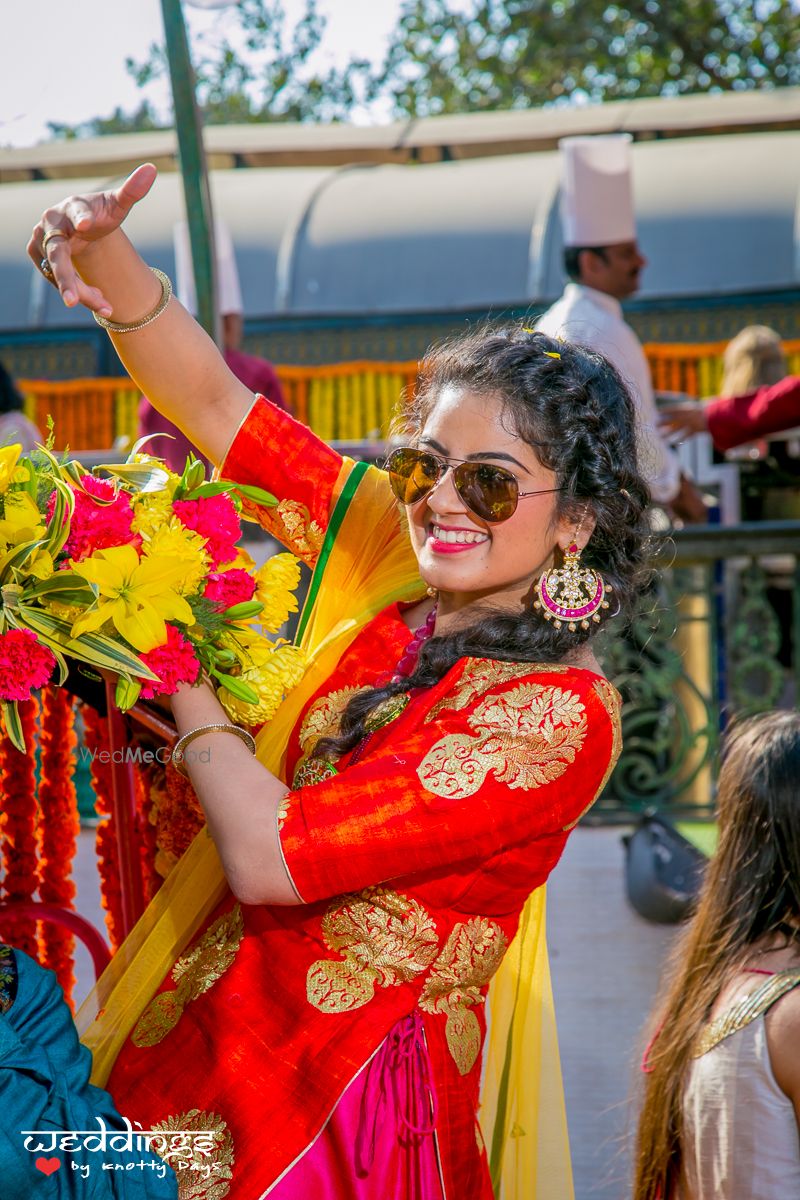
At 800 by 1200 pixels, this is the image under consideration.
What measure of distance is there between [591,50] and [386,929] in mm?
19781

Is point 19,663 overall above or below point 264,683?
above

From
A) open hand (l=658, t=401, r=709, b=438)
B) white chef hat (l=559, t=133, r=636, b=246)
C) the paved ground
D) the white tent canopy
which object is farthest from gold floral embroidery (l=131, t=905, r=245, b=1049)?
the white tent canopy

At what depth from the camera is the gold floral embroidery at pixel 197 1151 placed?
5.70ft

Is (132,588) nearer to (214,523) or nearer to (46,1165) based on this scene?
(214,523)

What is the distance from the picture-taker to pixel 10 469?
1685 mm

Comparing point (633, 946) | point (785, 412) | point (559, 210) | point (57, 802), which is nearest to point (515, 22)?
point (559, 210)

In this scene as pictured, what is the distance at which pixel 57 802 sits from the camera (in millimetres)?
2545

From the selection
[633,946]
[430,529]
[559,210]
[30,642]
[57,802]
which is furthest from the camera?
[559,210]

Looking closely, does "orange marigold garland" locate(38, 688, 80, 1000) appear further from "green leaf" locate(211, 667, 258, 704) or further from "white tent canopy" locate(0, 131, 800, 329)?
"white tent canopy" locate(0, 131, 800, 329)

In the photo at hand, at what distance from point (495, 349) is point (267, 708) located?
61 cm

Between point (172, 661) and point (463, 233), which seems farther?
point (463, 233)

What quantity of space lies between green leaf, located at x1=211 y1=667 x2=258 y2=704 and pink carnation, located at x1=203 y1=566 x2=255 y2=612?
0.29 feet

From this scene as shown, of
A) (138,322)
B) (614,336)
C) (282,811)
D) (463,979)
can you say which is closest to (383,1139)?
(463,979)

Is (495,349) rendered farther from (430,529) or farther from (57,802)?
(57,802)
